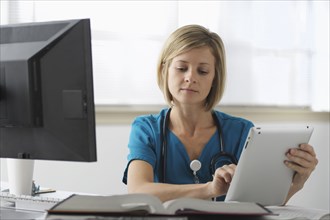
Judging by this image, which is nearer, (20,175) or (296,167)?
(296,167)

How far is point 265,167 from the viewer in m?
1.26

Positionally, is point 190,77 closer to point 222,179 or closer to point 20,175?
point 222,179

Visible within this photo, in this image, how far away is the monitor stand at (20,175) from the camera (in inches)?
56.1

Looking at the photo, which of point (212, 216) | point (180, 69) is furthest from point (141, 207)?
point (180, 69)

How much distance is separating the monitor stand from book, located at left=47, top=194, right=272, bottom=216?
1.49 ft

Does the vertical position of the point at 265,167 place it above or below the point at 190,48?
below

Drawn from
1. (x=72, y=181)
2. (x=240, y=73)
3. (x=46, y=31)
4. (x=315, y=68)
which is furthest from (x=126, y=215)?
(x=315, y=68)

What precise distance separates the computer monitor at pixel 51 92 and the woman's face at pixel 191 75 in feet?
1.65

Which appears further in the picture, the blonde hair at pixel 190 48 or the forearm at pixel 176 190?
the blonde hair at pixel 190 48

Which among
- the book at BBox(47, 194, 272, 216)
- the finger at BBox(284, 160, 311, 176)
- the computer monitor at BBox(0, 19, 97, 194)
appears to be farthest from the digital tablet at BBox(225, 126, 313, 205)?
the computer monitor at BBox(0, 19, 97, 194)

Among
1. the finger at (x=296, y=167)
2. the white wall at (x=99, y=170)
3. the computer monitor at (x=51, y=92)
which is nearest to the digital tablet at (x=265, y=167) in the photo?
the finger at (x=296, y=167)

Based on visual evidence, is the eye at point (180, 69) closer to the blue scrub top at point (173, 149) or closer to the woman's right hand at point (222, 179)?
the blue scrub top at point (173, 149)

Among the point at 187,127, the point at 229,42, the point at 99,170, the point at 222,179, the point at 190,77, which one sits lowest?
the point at 99,170

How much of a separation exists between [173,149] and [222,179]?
1.14ft
